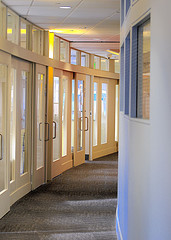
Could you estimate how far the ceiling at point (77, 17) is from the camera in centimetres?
649

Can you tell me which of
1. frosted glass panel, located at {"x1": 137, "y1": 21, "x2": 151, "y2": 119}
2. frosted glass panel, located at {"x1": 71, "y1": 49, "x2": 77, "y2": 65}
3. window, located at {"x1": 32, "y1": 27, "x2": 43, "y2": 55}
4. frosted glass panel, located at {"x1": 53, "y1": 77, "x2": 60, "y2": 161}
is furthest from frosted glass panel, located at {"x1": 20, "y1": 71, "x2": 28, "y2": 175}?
frosted glass panel, located at {"x1": 137, "y1": 21, "x2": 151, "y2": 119}

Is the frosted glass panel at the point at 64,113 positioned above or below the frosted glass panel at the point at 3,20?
below

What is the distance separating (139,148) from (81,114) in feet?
27.8

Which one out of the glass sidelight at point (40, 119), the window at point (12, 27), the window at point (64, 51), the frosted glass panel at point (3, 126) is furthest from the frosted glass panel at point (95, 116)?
the frosted glass panel at point (3, 126)

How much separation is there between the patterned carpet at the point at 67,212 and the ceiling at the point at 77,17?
3.01 metres

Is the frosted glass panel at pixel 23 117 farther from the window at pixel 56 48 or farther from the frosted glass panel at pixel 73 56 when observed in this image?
the frosted glass panel at pixel 73 56

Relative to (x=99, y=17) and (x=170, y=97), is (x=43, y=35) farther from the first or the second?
(x=170, y=97)

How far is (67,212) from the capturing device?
672cm

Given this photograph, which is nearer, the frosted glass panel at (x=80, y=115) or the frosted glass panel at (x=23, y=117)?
the frosted glass panel at (x=23, y=117)

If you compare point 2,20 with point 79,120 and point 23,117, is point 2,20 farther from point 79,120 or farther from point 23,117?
point 79,120

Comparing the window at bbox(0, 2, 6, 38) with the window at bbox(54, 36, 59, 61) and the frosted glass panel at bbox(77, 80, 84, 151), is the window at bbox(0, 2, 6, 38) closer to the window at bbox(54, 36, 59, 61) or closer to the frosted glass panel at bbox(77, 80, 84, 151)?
the window at bbox(54, 36, 59, 61)

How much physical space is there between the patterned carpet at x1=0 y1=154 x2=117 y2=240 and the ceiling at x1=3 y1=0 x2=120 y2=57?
3011mm

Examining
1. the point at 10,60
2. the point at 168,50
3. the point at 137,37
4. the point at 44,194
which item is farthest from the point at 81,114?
the point at 168,50

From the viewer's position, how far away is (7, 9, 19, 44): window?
684cm
